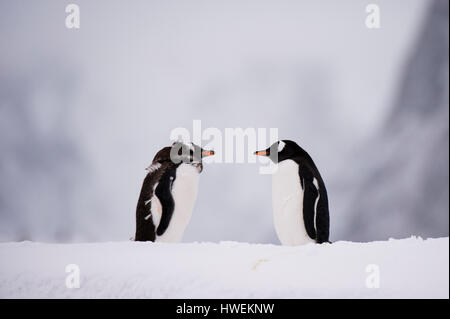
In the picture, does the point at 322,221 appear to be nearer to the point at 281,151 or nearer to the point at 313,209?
the point at 313,209

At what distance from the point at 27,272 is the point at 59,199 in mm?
1291

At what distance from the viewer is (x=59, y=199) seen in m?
2.76

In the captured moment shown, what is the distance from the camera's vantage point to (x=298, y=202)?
7.38ft

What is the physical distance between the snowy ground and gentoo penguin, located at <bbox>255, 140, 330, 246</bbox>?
2.07ft

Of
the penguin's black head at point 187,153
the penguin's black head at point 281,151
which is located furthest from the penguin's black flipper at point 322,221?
the penguin's black head at point 187,153

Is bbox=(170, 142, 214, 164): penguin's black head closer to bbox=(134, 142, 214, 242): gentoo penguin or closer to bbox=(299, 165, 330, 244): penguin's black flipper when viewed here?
bbox=(134, 142, 214, 242): gentoo penguin

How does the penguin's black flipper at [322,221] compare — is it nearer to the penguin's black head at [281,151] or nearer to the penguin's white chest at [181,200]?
the penguin's black head at [281,151]

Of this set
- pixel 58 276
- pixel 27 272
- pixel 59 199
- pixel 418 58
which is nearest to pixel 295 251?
pixel 58 276

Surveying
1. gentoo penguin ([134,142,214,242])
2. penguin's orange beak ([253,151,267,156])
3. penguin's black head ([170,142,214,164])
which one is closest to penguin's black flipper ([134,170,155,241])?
gentoo penguin ([134,142,214,242])

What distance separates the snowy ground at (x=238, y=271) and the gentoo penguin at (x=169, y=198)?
2.21ft

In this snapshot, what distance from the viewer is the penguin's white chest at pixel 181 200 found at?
235 centimetres

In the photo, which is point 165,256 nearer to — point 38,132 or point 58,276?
point 58,276

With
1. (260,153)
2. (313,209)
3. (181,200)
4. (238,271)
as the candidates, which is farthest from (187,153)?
(238,271)
